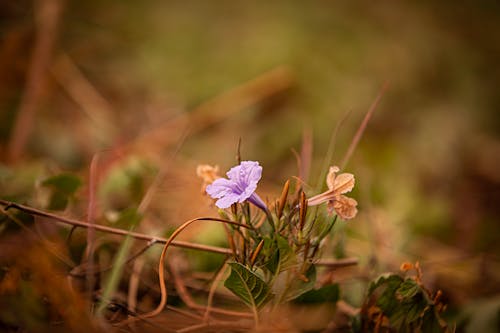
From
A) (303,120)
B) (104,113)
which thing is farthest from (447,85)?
(104,113)

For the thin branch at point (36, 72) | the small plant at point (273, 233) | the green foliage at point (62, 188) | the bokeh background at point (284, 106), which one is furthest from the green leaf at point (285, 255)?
the thin branch at point (36, 72)

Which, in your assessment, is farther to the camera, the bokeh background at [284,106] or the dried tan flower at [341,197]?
the bokeh background at [284,106]

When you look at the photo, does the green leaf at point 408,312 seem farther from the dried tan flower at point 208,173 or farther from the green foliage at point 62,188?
the green foliage at point 62,188

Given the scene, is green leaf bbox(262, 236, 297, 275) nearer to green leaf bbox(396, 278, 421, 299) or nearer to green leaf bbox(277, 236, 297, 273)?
green leaf bbox(277, 236, 297, 273)

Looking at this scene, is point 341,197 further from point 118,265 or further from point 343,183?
point 118,265

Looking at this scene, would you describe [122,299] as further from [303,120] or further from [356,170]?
[303,120]

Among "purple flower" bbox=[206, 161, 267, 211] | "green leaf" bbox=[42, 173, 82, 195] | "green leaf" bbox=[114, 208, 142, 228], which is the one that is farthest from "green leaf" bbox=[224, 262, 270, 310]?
"green leaf" bbox=[42, 173, 82, 195]

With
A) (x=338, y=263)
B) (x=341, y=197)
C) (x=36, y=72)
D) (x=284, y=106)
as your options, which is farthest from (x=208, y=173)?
(x=284, y=106)
